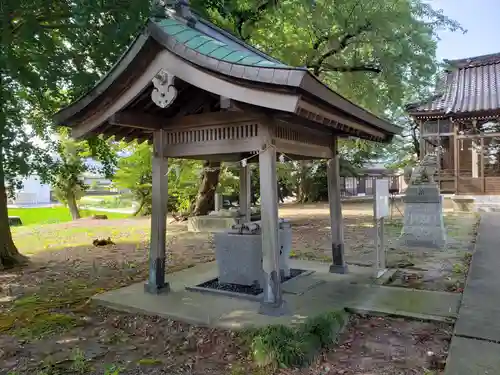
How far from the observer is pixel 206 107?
5.37m

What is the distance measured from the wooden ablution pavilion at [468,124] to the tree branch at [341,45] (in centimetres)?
829

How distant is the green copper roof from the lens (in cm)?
400

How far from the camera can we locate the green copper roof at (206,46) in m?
4.00

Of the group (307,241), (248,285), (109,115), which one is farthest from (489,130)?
(109,115)

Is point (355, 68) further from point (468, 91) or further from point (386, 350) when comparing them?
point (386, 350)

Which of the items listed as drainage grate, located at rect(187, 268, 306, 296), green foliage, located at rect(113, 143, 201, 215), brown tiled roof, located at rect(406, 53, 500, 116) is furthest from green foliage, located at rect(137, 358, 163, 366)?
brown tiled roof, located at rect(406, 53, 500, 116)

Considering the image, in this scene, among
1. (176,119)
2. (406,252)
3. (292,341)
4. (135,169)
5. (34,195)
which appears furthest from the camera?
(34,195)

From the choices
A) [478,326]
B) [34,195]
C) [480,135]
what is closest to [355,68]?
[480,135]

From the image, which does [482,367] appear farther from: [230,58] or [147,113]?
[147,113]

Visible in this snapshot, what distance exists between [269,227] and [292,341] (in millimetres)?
1260

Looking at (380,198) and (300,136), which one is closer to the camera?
(300,136)

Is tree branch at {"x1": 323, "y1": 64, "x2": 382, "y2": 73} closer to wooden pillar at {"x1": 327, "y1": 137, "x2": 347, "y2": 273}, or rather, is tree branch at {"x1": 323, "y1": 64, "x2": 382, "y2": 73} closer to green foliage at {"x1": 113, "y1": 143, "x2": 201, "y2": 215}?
green foliage at {"x1": 113, "y1": 143, "x2": 201, "y2": 215}

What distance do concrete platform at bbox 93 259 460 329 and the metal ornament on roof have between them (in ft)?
7.71

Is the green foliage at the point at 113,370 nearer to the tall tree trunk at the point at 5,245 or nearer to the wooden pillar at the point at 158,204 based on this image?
the wooden pillar at the point at 158,204
